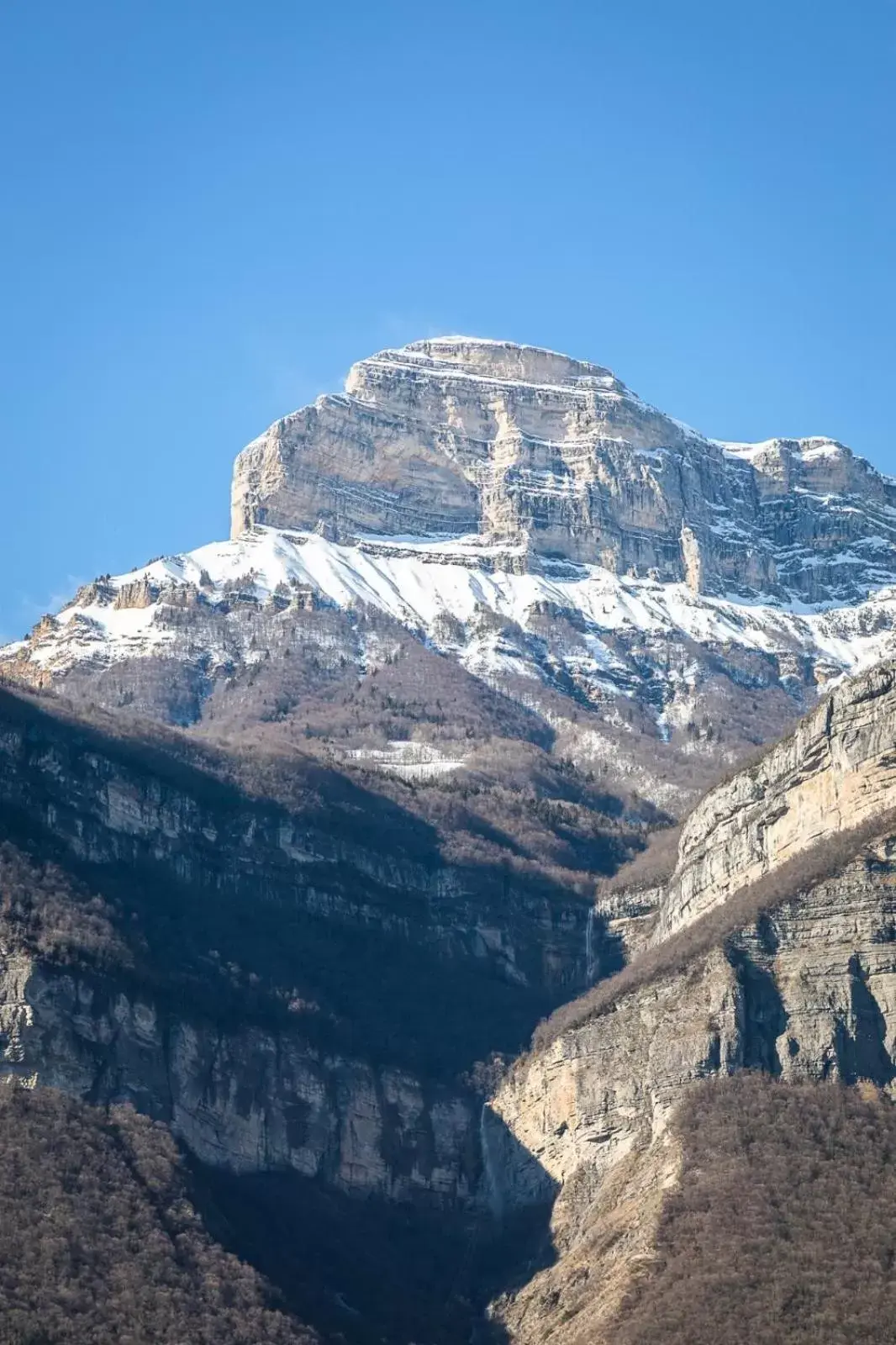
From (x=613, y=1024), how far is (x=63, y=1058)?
33.9 m

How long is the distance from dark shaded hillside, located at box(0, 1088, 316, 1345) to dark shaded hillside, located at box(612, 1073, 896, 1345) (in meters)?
20.0

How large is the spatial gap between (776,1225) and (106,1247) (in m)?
34.4

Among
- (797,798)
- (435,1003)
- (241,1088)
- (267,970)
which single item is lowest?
(241,1088)

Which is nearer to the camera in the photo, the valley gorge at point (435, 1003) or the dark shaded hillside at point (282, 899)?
the valley gorge at point (435, 1003)

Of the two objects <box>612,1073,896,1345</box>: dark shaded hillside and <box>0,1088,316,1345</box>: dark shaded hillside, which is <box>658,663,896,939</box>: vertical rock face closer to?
<box>612,1073,896,1345</box>: dark shaded hillside

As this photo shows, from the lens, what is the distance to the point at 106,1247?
5103 inches

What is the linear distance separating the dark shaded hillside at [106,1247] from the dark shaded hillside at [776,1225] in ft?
65.5

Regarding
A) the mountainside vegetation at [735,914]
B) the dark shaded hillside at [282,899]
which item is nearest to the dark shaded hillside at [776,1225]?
the mountainside vegetation at [735,914]

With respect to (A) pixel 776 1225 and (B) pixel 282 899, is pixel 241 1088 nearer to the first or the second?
(B) pixel 282 899

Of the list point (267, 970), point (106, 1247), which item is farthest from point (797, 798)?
point (106, 1247)

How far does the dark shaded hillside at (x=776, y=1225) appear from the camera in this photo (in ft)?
391

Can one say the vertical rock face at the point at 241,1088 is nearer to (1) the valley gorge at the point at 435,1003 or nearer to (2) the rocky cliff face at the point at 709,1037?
(1) the valley gorge at the point at 435,1003

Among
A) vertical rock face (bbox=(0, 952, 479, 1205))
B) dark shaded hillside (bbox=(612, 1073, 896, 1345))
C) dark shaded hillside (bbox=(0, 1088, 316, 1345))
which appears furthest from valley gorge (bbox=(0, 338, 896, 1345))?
dark shaded hillside (bbox=(0, 1088, 316, 1345))

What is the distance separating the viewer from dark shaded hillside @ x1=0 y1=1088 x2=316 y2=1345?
123000 mm
